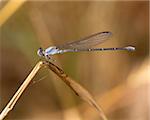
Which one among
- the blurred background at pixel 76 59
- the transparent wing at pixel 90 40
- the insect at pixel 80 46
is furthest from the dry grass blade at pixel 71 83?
the blurred background at pixel 76 59

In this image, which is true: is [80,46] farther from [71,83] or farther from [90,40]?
[71,83]

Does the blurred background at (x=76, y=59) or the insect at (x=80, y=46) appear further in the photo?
the blurred background at (x=76, y=59)

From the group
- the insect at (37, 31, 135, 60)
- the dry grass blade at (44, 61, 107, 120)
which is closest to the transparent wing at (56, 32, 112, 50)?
the insect at (37, 31, 135, 60)

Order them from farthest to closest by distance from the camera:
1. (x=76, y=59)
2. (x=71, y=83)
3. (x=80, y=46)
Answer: (x=76, y=59)
(x=80, y=46)
(x=71, y=83)

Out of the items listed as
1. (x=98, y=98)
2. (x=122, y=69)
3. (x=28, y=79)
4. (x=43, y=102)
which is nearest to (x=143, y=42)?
(x=122, y=69)

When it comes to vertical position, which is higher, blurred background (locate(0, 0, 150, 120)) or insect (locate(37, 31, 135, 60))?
insect (locate(37, 31, 135, 60))

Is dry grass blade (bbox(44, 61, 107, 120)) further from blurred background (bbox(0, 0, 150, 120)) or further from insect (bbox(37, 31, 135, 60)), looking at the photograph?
blurred background (bbox(0, 0, 150, 120))

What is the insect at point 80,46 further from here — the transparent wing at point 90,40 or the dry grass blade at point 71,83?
the dry grass blade at point 71,83

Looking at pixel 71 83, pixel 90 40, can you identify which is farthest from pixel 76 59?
pixel 71 83

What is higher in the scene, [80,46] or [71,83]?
[71,83]
